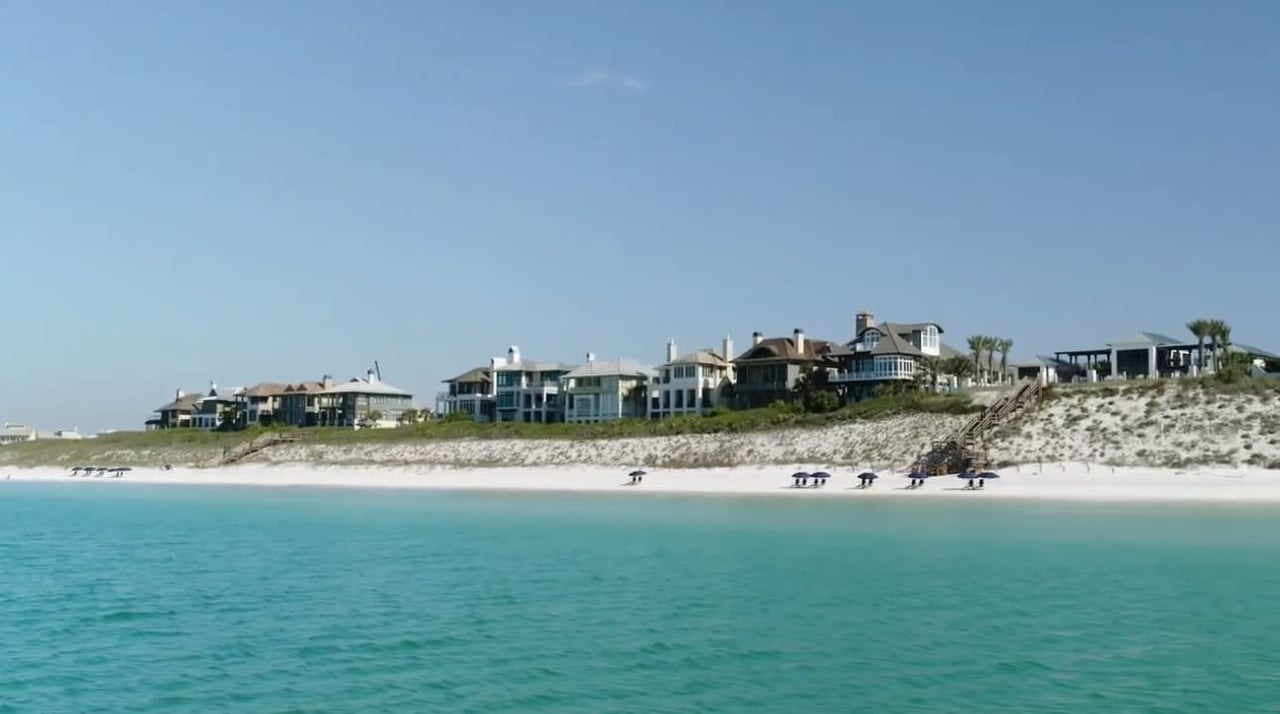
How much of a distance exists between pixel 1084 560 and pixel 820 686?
1516 cm

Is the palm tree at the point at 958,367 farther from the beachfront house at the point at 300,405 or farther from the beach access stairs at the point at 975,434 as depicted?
the beachfront house at the point at 300,405

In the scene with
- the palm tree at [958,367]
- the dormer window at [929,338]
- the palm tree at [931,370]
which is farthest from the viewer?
the dormer window at [929,338]

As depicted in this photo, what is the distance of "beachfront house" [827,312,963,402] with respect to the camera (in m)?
79.2

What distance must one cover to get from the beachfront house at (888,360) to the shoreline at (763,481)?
18439mm

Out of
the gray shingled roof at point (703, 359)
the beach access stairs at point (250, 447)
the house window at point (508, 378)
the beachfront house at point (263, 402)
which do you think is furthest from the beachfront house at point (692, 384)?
the beachfront house at point (263, 402)

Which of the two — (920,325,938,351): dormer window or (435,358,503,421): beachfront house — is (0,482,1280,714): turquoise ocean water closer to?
(920,325,938,351): dormer window

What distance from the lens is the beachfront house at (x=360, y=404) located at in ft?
371

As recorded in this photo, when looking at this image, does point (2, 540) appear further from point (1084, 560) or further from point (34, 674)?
point (1084, 560)

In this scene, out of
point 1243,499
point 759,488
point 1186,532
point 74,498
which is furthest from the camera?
point 74,498

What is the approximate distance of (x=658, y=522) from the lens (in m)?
41.4

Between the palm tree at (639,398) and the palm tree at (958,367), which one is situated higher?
the palm tree at (958,367)

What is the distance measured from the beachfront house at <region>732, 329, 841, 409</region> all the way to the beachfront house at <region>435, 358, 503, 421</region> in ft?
94.1

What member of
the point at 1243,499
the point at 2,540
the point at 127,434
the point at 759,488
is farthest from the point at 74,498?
the point at 1243,499

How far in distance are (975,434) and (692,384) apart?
3354 centimetres
